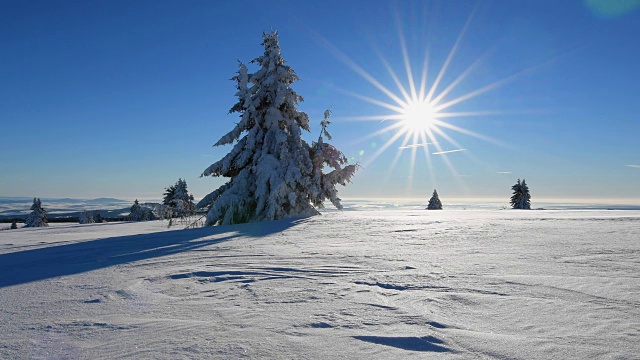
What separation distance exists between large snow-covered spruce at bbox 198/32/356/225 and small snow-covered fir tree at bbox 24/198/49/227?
49.4 meters

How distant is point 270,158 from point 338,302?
11.7m

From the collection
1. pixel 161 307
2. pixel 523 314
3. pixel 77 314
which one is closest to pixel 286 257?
pixel 161 307

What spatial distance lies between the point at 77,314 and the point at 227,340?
1311 mm

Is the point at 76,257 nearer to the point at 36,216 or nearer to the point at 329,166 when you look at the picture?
the point at 329,166

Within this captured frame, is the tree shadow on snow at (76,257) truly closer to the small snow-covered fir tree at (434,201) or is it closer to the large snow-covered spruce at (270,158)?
the large snow-covered spruce at (270,158)

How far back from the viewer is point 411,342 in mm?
1950

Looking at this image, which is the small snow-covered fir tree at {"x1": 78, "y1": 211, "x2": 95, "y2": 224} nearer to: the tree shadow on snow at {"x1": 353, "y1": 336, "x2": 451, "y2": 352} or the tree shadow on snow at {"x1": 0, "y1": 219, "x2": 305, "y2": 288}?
Result: the tree shadow on snow at {"x1": 0, "y1": 219, "x2": 305, "y2": 288}

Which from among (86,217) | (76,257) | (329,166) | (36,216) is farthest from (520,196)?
(36,216)

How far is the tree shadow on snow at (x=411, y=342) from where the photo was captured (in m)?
1.88

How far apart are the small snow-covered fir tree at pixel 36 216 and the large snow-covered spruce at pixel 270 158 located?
49413mm

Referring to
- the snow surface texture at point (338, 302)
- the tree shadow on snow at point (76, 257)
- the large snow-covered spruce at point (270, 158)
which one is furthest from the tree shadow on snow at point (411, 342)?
the large snow-covered spruce at point (270, 158)

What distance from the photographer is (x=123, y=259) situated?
4.82 metres

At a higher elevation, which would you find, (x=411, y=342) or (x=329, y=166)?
(x=329, y=166)

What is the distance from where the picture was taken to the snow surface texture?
192cm
